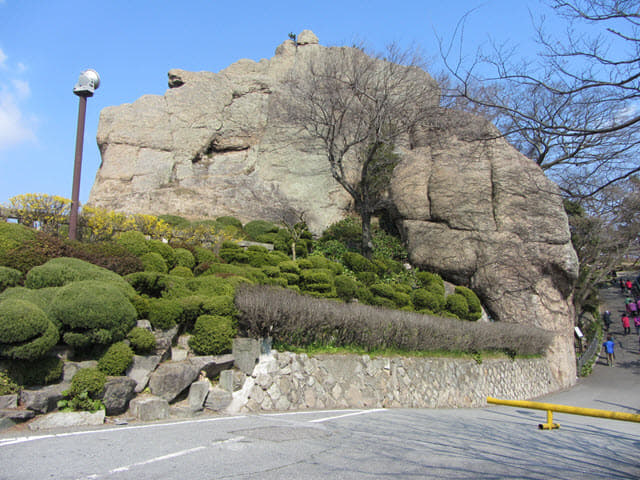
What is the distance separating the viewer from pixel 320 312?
988cm

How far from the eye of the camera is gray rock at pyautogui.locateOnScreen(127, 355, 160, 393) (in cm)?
718

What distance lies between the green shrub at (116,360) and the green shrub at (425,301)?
10.5m

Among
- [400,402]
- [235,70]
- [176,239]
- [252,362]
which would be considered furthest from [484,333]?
[235,70]

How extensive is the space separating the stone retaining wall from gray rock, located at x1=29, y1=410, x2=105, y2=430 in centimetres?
232

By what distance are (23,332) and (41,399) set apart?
84 cm

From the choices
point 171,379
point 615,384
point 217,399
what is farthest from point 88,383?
point 615,384

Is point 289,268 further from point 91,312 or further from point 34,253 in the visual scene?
point 91,312

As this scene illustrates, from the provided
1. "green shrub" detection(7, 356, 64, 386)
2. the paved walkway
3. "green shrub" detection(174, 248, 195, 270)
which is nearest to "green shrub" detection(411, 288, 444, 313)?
the paved walkway

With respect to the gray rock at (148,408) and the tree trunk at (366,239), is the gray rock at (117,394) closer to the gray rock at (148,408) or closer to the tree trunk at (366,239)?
the gray rock at (148,408)

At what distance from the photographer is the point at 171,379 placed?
7340 millimetres

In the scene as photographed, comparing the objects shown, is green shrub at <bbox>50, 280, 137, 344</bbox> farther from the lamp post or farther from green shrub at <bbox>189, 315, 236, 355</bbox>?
the lamp post

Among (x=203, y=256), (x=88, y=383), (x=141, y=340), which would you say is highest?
(x=203, y=256)

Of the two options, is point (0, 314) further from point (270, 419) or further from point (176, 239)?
point (176, 239)

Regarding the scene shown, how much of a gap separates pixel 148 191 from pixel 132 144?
2821mm
